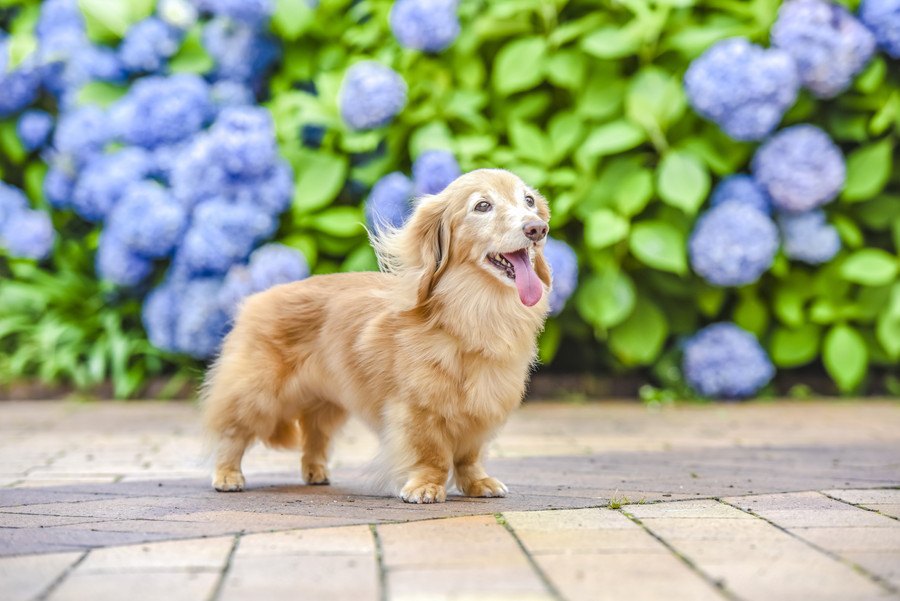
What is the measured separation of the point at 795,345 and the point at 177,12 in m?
4.15

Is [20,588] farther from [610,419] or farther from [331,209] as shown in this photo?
[331,209]

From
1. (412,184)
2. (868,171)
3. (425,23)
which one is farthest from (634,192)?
(425,23)

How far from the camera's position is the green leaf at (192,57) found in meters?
7.10

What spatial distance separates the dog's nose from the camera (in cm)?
333

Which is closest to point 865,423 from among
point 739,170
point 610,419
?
point 610,419

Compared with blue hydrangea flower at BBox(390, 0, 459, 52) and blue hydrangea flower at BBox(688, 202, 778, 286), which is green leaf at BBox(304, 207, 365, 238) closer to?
blue hydrangea flower at BBox(390, 0, 459, 52)

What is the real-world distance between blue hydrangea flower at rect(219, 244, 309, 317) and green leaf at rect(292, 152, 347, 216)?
321mm

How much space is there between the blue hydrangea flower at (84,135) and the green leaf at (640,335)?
127 inches

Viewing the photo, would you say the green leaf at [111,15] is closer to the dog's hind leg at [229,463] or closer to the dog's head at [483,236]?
the dog's hind leg at [229,463]

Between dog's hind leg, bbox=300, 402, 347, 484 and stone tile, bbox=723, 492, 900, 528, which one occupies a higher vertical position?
stone tile, bbox=723, 492, 900, 528

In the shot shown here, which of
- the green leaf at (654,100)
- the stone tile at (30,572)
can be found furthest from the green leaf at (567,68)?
the stone tile at (30,572)

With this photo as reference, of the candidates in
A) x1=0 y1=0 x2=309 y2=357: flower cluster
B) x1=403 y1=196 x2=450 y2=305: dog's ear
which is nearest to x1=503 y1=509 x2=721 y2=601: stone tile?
x1=403 y1=196 x2=450 y2=305: dog's ear

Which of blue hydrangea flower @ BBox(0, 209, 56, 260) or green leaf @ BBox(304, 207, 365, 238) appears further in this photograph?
blue hydrangea flower @ BBox(0, 209, 56, 260)

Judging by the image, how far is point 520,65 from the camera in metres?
6.46
